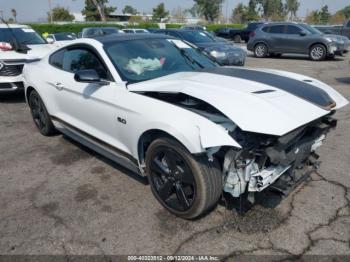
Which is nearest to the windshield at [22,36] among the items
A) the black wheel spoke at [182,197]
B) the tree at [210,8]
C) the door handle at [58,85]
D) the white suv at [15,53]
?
the white suv at [15,53]

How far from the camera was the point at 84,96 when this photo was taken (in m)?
3.74

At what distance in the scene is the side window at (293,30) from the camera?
14.6 m

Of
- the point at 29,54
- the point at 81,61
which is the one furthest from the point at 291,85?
the point at 29,54

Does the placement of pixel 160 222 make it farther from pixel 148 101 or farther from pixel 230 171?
pixel 148 101

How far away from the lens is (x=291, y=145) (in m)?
2.77

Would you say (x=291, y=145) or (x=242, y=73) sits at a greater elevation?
(x=242, y=73)

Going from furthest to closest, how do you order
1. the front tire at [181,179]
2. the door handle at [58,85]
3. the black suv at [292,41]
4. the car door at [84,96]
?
the black suv at [292,41] < the door handle at [58,85] < the car door at [84,96] < the front tire at [181,179]

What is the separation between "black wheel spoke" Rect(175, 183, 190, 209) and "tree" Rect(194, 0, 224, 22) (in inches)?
3562

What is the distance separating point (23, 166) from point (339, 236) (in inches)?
146

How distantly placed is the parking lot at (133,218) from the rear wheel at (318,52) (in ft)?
36.4

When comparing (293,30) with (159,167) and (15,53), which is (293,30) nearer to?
(15,53)

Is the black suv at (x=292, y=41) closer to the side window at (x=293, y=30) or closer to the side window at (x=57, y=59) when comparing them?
the side window at (x=293, y=30)

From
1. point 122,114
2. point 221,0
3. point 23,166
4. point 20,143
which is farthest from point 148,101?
point 221,0

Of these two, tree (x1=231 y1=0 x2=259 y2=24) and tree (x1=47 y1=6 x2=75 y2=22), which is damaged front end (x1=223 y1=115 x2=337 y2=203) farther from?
tree (x1=47 y1=6 x2=75 y2=22)
